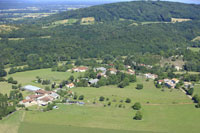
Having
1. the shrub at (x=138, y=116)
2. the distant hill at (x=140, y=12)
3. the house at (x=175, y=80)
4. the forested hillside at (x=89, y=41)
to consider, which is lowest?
the shrub at (x=138, y=116)

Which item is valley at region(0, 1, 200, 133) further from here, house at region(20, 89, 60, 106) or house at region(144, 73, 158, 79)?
house at region(20, 89, 60, 106)

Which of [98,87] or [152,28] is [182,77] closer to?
[98,87]

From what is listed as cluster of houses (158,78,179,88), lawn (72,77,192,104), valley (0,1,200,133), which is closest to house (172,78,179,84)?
cluster of houses (158,78,179,88)

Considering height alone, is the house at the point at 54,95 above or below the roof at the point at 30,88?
below

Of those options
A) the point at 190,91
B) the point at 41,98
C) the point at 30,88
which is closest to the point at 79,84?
the point at 30,88

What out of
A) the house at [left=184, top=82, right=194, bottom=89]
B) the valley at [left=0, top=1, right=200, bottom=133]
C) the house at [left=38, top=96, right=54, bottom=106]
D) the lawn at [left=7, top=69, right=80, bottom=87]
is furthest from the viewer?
the lawn at [left=7, top=69, right=80, bottom=87]

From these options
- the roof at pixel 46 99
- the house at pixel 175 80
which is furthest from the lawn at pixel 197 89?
the roof at pixel 46 99

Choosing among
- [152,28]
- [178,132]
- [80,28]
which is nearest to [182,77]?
[178,132]

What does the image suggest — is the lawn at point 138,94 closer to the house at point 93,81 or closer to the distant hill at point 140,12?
the house at point 93,81

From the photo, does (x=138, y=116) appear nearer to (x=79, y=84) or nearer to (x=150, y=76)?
(x=79, y=84)
